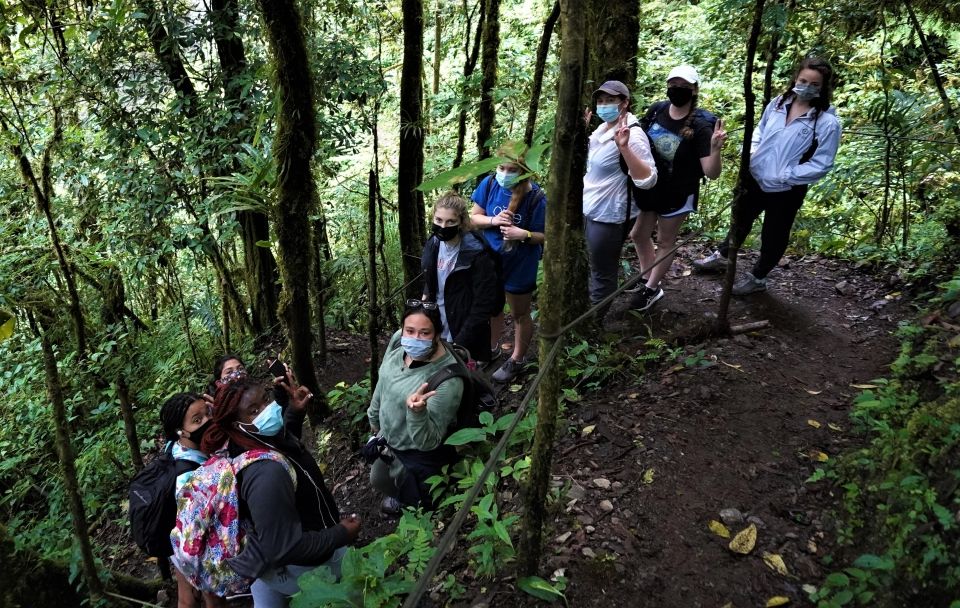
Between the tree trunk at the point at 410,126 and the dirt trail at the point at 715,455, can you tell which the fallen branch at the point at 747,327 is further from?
the tree trunk at the point at 410,126

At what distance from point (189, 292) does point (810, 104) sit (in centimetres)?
976

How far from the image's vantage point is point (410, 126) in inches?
219

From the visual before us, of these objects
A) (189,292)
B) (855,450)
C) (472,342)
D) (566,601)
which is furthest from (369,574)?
(189,292)

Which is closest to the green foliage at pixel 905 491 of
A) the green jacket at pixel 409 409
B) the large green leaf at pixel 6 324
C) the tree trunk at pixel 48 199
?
the green jacket at pixel 409 409

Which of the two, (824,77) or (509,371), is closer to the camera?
(824,77)

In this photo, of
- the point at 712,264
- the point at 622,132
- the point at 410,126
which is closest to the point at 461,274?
the point at 622,132

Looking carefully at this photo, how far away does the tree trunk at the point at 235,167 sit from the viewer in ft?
20.0

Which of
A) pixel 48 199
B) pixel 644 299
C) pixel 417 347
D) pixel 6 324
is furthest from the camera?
pixel 48 199

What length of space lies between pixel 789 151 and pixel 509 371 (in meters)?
2.89

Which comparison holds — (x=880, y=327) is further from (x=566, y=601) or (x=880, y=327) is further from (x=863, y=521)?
(x=566, y=601)

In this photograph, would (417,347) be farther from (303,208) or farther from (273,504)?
(303,208)

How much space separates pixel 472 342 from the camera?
4500mm

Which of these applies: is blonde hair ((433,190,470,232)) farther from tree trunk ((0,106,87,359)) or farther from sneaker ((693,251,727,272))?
sneaker ((693,251,727,272))

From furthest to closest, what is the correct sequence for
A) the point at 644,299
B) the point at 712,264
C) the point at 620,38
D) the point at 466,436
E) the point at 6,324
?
1. the point at 712,264
2. the point at 620,38
3. the point at 644,299
4. the point at 466,436
5. the point at 6,324
